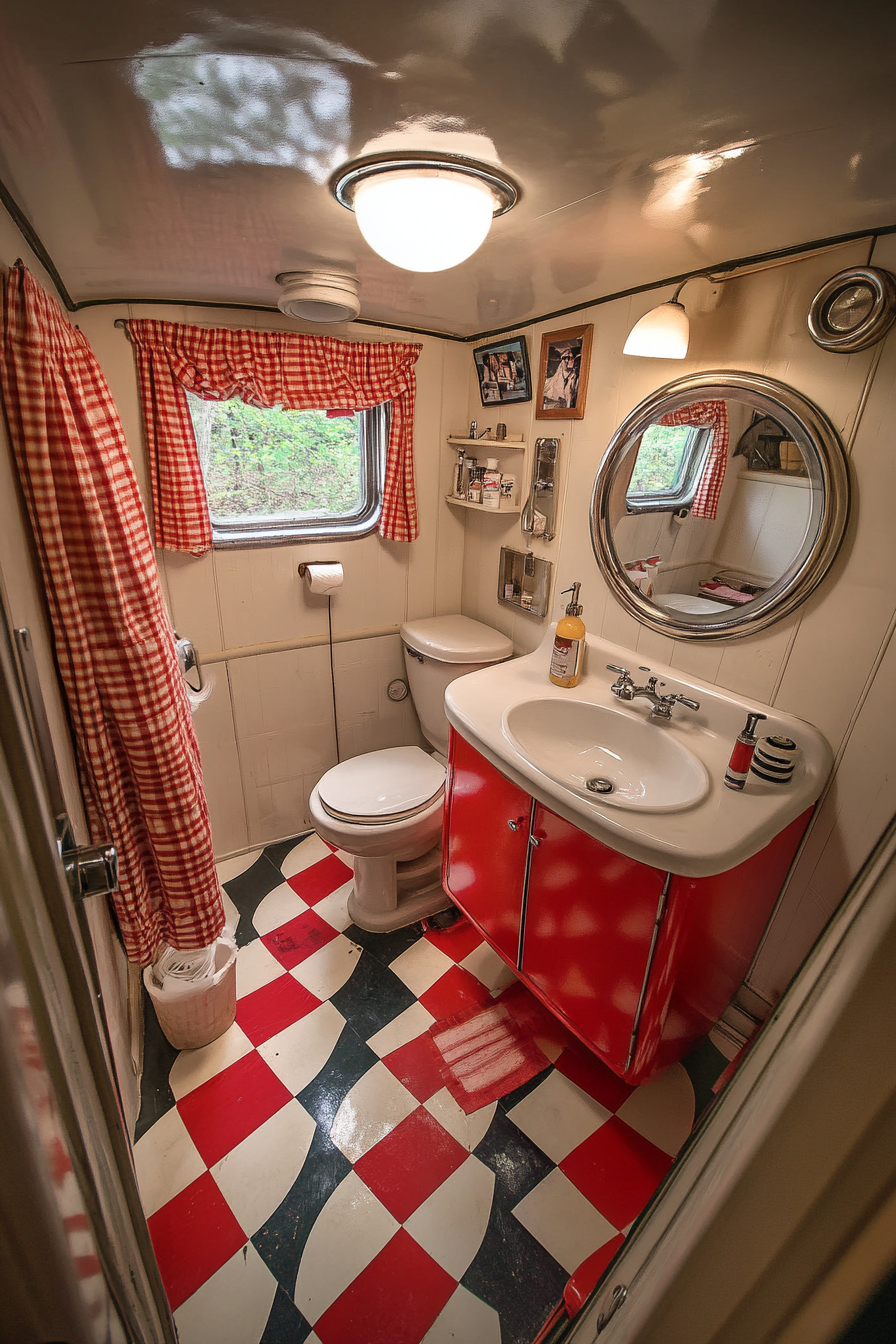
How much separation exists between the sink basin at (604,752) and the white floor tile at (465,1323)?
1.05 meters

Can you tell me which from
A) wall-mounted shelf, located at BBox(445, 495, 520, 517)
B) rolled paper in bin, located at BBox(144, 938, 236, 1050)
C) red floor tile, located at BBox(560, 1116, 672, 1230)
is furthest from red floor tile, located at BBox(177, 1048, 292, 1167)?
wall-mounted shelf, located at BBox(445, 495, 520, 517)

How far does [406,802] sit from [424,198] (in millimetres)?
1515

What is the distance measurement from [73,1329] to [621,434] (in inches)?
69.3

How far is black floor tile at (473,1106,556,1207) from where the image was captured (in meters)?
1.25

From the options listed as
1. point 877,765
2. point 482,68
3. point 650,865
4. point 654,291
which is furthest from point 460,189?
point 877,765

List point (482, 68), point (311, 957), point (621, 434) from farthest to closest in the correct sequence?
point (311, 957)
point (621, 434)
point (482, 68)

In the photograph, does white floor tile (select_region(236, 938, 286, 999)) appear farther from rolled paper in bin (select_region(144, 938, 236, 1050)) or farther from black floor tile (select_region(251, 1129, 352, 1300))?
black floor tile (select_region(251, 1129, 352, 1300))

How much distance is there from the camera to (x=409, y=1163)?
4.21 feet

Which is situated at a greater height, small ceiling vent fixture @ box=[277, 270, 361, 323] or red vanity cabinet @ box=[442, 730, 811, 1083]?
small ceiling vent fixture @ box=[277, 270, 361, 323]

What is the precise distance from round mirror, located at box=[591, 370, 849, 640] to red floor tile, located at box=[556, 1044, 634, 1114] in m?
1.24

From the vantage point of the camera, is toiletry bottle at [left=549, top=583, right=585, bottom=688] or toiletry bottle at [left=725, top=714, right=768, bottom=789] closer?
toiletry bottle at [left=725, top=714, right=768, bottom=789]

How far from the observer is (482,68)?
1.95ft

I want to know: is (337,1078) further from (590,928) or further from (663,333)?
(663,333)

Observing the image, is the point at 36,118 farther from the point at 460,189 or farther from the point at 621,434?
the point at 621,434
